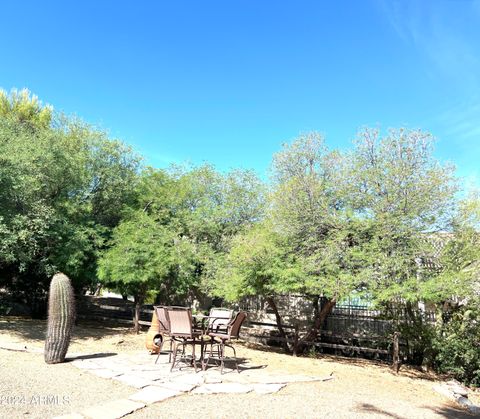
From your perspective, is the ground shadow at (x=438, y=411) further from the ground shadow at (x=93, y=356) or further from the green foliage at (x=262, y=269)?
the ground shadow at (x=93, y=356)

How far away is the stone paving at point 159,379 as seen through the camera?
4.19m

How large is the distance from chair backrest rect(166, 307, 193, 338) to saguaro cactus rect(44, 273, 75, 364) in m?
1.85

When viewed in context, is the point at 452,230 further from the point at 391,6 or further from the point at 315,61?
the point at 315,61

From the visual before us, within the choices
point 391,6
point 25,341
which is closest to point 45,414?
point 25,341

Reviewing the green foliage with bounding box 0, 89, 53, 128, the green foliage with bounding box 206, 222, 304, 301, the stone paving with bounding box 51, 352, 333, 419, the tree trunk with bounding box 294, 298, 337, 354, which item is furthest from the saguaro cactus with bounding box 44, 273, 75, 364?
the green foliage with bounding box 0, 89, 53, 128

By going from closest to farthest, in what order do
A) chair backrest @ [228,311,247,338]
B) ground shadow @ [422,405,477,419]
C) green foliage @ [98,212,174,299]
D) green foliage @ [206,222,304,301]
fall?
ground shadow @ [422,405,477,419], chair backrest @ [228,311,247,338], green foliage @ [206,222,304,301], green foliage @ [98,212,174,299]

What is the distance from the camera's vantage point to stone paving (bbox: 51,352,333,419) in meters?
4.19

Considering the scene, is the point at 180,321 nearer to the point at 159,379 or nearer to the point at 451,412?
the point at 159,379

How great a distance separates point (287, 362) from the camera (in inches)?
321

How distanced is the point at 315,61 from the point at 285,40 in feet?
4.10

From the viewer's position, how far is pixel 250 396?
4.94 metres

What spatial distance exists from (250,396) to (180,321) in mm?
1986

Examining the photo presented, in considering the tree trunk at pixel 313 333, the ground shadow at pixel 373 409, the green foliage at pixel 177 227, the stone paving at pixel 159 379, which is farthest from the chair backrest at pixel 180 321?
the green foliage at pixel 177 227

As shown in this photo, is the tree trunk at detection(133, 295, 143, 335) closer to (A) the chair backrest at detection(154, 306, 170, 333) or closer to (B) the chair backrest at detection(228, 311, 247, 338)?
(A) the chair backrest at detection(154, 306, 170, 333)
